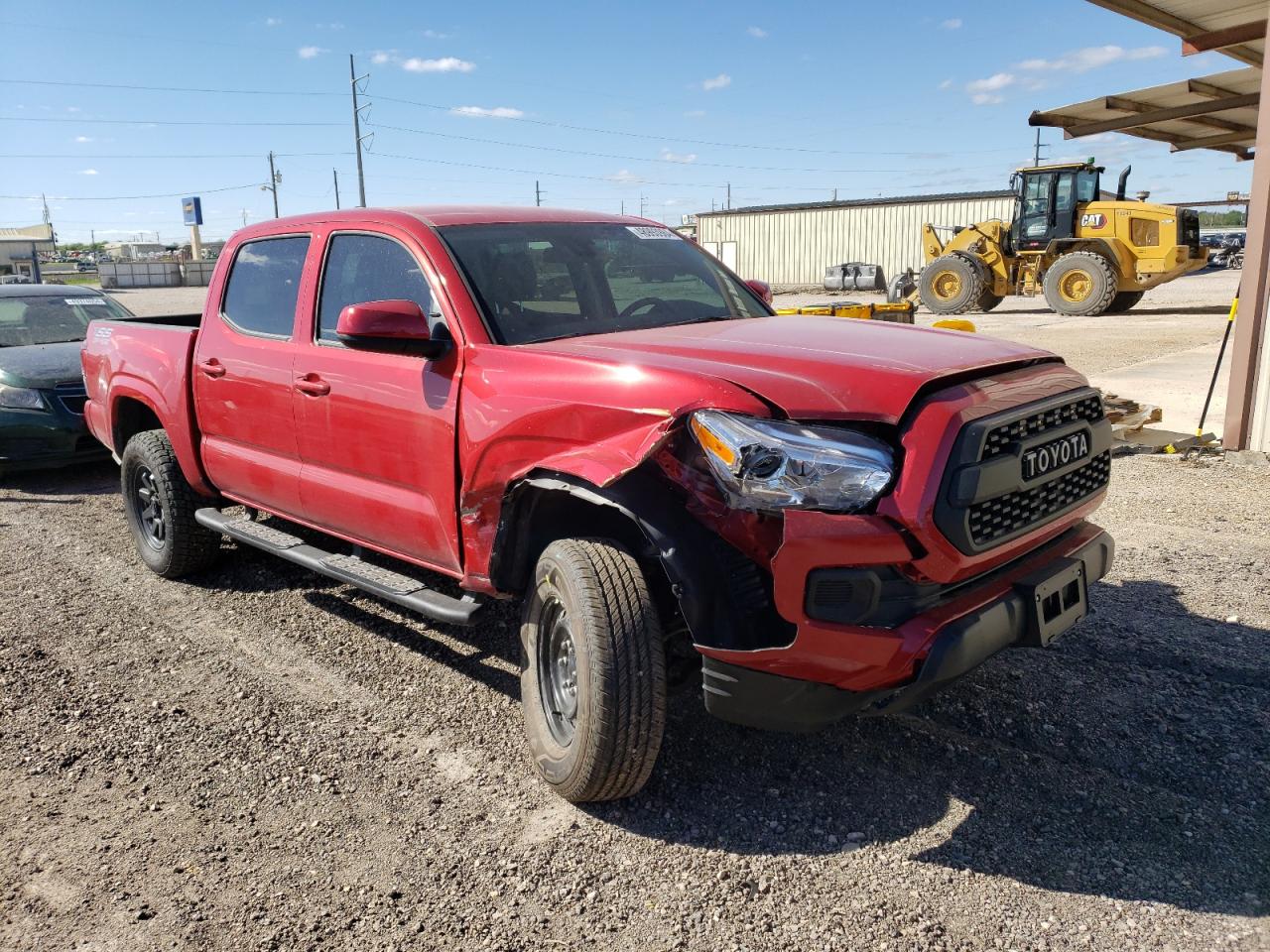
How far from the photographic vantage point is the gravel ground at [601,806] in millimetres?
2721

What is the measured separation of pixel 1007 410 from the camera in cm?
296

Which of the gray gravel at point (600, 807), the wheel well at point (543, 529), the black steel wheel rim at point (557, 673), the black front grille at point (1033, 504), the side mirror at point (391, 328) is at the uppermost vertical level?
the side mirror at point (391, 328)

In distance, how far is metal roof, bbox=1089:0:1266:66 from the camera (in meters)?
9.27

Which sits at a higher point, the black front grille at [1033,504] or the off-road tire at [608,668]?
the black front grille at [1033,504]

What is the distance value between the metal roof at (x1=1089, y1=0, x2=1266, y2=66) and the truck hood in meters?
7.40

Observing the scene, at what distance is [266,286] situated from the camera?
493 centimetres

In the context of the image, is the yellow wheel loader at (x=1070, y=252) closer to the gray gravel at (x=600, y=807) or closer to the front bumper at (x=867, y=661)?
the gray gravel at (x=600, y=807)

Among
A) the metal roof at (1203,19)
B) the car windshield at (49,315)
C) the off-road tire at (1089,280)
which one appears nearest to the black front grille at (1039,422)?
the metal roof at (1203,19)

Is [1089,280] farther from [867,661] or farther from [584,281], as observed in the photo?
[867,661]

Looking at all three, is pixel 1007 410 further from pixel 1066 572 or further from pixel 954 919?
pixel 954 919

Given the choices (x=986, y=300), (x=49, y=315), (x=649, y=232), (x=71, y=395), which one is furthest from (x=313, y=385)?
(x=986, y=300)

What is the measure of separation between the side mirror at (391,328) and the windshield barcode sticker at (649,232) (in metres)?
1.34

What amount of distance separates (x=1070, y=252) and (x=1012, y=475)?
21.7 metres

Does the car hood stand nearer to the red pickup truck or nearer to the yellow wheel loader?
the red pickup truck
